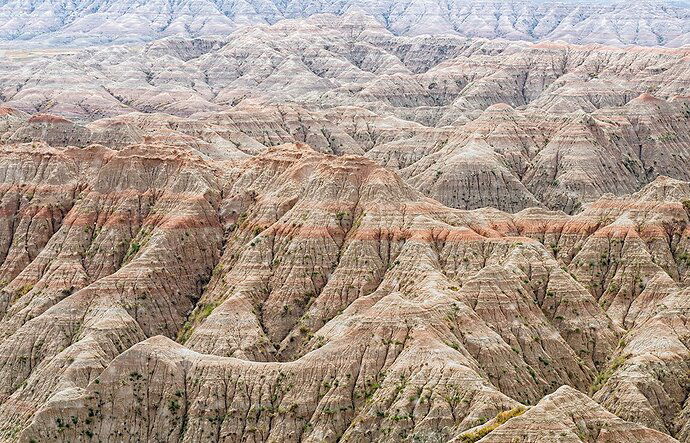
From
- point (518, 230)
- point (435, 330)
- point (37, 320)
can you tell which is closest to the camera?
point (435, 330)

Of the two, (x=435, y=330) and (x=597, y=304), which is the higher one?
(x=435, y=330)

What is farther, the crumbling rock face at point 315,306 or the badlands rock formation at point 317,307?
the crumbling rock face at point 315,306

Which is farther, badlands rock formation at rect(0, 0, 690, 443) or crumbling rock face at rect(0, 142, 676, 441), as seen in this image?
crumbling rock face at rect(0, 142, 676, 441)

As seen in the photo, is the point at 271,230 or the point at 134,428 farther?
the point at 271,230

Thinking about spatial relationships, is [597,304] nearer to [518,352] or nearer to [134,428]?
[518,352]

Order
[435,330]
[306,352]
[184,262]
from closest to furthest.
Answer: [435,330]
[306,352]
[184,262]

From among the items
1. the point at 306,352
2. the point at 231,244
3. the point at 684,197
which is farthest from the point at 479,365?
the point at 684,197

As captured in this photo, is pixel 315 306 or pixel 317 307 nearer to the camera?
pixel 317 307

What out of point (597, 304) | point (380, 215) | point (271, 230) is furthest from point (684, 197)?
point (271, 230)
